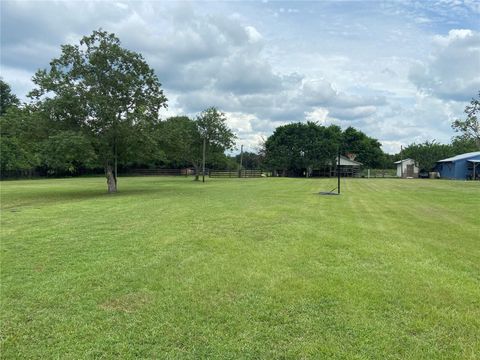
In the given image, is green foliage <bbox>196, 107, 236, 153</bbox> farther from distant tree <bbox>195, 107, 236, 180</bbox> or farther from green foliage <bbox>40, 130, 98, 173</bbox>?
green foliage <bbox>40, 130, 98, 173</bbox>

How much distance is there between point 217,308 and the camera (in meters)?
3.80

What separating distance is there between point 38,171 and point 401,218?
159 feet

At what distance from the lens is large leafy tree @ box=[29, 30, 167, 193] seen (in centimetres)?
1833

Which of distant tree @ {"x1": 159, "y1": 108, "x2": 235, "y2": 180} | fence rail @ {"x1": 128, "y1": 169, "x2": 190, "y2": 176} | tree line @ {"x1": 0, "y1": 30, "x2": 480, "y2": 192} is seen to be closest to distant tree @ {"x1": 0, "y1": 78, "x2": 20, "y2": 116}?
fence rail @ {"x1": 128, "y1": 169, "x2": 190, "y2": 176}

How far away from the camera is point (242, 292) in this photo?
13.9ft

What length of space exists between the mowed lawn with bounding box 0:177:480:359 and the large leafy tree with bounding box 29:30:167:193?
11.3 meters

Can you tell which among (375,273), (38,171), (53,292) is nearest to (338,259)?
(375,273)

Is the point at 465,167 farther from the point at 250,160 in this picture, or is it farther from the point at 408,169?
the point at 250,160

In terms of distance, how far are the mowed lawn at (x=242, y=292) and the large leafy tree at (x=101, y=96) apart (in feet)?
37.2

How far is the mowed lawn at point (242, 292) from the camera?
3.09 metres

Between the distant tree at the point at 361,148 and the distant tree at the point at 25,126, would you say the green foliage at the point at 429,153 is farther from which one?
the distant tree at the point at 25,126

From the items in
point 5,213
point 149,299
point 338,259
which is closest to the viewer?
point 149,299

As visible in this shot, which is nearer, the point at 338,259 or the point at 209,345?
the point at 209,345

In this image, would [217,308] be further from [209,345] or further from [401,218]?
[401,218]
